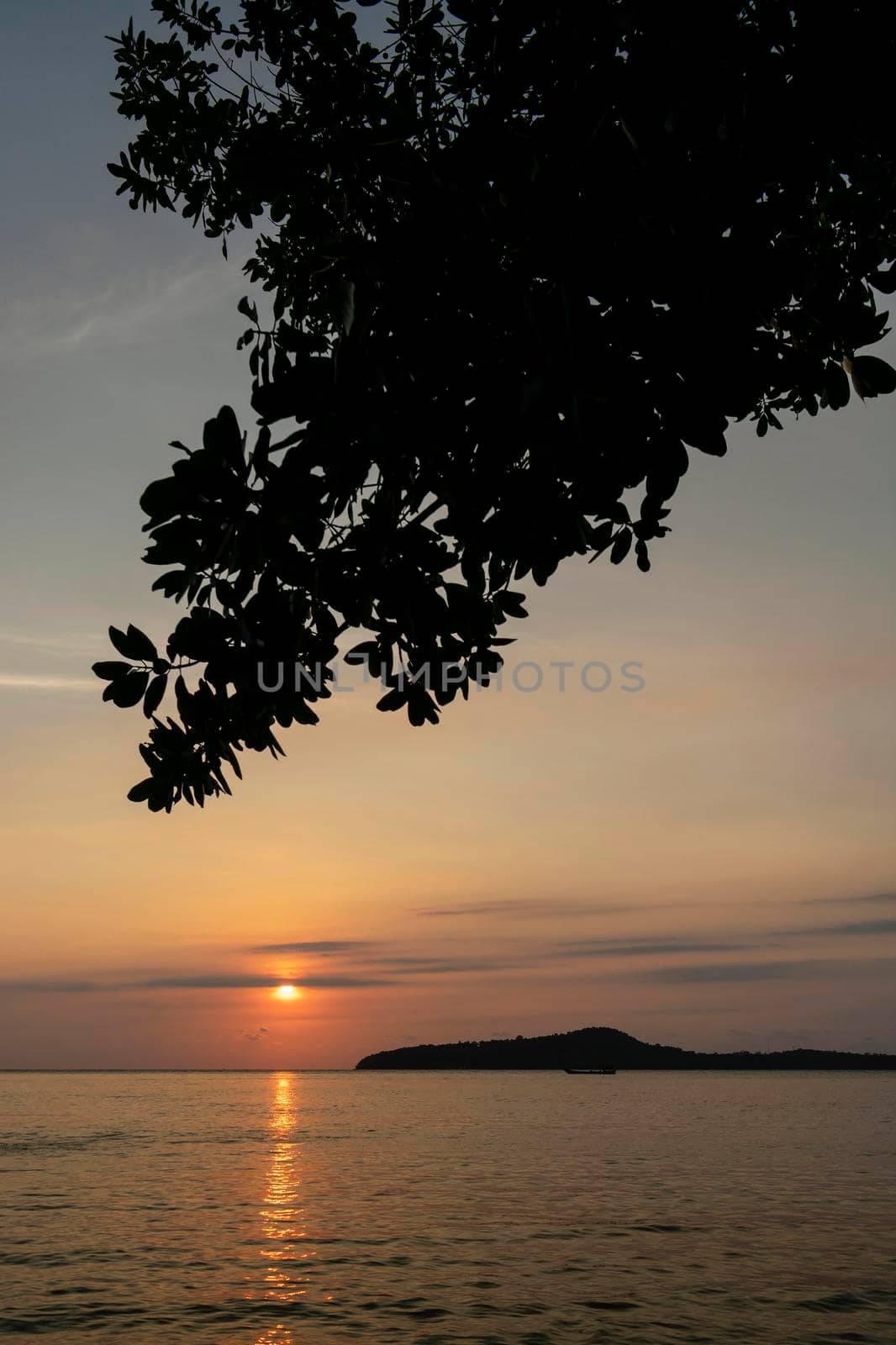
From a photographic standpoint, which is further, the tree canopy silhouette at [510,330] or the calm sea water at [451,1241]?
the calm sea water at [451,1241]

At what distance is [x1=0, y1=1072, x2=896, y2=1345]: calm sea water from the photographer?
18.7 meters

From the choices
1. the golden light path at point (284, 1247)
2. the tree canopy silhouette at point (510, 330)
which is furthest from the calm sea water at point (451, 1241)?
the tree canopy silhouette at point (510, 330)

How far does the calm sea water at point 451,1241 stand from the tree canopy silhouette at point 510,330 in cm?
1494

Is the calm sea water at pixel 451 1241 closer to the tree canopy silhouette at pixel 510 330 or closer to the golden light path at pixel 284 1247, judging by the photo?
the golden light path at pixel 284 1247

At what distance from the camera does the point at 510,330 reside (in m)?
5.72

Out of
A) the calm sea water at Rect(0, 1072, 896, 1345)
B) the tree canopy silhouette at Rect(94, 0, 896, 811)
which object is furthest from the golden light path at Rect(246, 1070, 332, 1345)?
the tree canopy silhouette at Rect(94, 0, 896, 811)

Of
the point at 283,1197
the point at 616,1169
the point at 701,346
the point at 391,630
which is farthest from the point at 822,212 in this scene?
the point at 616,1169

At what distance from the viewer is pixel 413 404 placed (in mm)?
5551

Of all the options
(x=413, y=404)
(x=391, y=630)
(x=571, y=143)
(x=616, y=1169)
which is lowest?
(x=616, y=1169)

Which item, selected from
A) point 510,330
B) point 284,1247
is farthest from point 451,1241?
point 510,330

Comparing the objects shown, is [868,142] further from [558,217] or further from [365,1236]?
[365,1236]

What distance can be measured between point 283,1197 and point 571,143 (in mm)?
36997

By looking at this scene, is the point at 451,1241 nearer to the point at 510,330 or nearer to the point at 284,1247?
the point at 284,1247

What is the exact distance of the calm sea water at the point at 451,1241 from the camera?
735 inches
